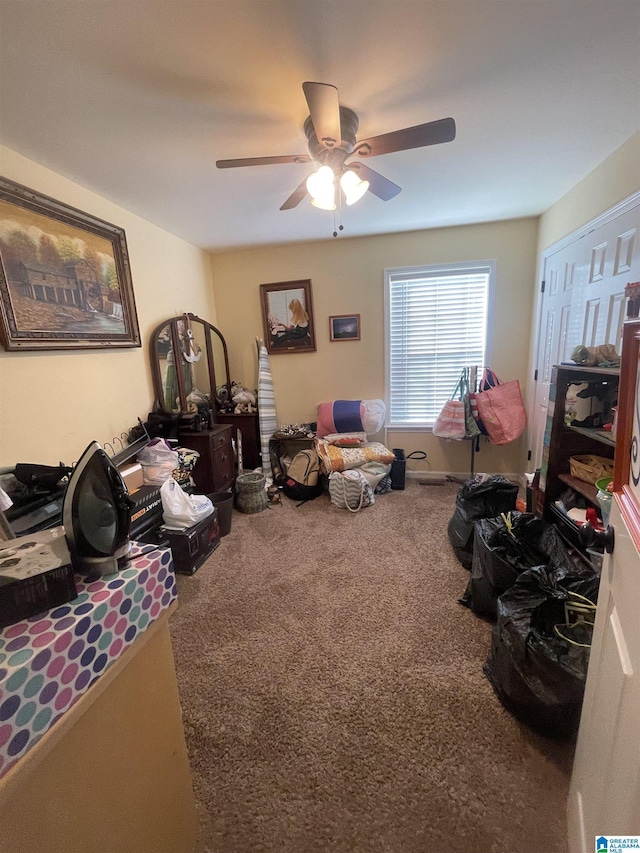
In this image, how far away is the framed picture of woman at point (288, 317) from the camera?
351 cm

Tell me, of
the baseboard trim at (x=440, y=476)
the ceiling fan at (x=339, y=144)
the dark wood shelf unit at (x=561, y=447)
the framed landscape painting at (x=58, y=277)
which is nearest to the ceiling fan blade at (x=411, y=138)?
the ceiling fan at (x=339, y=144)

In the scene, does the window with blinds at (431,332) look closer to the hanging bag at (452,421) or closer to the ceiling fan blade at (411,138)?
the hanging bag at (452,421)

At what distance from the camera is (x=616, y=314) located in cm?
194

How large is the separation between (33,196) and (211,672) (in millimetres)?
2595

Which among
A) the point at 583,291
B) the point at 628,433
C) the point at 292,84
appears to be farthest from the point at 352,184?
the point at 583,291

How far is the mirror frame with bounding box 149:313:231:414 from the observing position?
279cm

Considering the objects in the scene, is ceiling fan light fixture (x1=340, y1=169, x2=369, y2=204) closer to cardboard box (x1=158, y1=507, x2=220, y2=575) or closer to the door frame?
the door frame

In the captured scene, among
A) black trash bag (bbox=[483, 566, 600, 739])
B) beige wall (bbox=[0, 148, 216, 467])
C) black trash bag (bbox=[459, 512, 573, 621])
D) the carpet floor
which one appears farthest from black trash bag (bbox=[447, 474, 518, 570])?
beige wall (bbox=[0, 148, 216, 467])

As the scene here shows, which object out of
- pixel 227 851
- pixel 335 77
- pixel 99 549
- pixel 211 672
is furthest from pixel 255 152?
pixel 227 851

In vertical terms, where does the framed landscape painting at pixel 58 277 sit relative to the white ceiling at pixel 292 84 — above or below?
below

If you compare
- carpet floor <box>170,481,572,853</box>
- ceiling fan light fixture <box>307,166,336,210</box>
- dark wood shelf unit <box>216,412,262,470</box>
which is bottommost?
carpet floor <box>170,481,572,853</box>

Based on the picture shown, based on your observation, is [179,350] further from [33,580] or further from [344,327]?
[33,580]

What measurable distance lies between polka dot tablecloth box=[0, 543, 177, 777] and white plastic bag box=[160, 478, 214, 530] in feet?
5.05

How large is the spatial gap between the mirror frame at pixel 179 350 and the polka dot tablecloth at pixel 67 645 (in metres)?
2.33
